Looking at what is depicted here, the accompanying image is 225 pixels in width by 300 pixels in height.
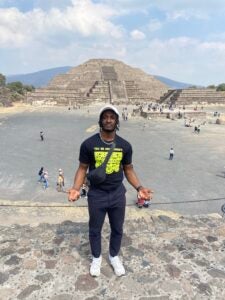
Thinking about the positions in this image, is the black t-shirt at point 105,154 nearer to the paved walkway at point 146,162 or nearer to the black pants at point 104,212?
the black pants at point 104,212

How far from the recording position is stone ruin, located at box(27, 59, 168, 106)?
69.4 meters

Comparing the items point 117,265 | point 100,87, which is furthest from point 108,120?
point 100,87

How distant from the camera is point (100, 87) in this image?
76.0 metres

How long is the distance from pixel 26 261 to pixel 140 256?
4.83 feet

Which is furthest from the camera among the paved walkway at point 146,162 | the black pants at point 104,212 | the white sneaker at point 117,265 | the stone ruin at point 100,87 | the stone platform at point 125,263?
the stone ruin at point 100,87

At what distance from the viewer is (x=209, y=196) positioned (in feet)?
47.1

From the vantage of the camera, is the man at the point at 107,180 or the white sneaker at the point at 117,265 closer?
the man at the point at 107,180

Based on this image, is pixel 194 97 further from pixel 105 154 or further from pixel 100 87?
pixel 105 154

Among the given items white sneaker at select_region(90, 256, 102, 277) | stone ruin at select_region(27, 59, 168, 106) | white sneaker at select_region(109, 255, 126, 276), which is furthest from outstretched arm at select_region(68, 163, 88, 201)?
stone ruin at select_region(27, 59, 168, 106)

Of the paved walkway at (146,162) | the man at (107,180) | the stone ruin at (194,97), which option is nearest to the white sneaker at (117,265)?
the man at (107,180)

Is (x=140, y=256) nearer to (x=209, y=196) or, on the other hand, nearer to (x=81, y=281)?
(x=81, y=281)

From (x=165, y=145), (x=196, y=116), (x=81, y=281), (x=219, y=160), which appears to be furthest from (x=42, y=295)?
(x=196, y=116)

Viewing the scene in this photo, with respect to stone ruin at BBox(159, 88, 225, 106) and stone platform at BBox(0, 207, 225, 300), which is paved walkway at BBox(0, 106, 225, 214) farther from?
stone ruin at BBox(159, 88, 225, 106)

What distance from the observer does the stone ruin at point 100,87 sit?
6944cm
